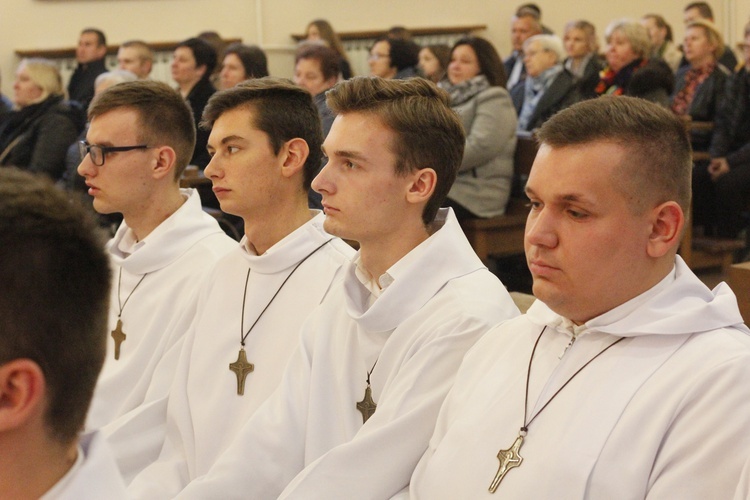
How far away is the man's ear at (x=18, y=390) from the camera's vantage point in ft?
3.85

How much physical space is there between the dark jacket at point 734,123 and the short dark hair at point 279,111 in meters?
4.51

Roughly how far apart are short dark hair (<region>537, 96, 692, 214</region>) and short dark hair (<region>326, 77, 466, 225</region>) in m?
0.70

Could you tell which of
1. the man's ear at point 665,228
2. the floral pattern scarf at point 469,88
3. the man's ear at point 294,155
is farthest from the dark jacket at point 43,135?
the man's ear at point 665,228

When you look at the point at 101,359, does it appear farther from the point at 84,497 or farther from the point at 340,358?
the point at 340,358

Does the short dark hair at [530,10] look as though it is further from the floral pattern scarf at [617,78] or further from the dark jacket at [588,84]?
the floral pattern scarf at [617,78]

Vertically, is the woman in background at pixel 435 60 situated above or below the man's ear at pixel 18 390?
below

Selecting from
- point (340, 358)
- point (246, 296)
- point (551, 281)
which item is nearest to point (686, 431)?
point (551, 281)

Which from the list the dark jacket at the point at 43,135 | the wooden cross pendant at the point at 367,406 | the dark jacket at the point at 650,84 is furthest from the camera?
the dark jacket at the point at 43,135

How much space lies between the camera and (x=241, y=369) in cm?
317

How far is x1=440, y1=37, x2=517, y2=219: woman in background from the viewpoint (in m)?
6.60

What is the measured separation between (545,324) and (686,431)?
1.48 ft

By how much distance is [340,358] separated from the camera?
2.75 metres

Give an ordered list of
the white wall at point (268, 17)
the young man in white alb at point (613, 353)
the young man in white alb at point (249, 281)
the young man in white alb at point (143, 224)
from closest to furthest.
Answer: the young man in white alb at point (613, 353) < the young man in white alb at point (249, 281) < the young man in white alb at point (143, 224) < the white wall at point (268, 17)

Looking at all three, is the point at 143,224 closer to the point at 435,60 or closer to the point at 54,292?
the point at 54,292
